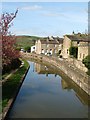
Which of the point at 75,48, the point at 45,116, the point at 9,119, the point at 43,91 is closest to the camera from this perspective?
the point at 9,119

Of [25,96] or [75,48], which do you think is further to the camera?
[75,48]

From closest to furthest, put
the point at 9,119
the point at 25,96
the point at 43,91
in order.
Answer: the point at 9,119 < the point at 25,96 < the point at 43,91

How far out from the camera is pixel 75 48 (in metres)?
51.4

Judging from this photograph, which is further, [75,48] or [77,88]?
[75,48]

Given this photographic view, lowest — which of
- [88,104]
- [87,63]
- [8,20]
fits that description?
[88,104]

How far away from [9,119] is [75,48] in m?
37.0

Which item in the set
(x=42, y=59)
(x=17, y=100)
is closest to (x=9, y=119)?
(x=17, y=100)

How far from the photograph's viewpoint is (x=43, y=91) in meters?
25.4

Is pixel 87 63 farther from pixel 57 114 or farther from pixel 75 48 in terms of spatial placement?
pixel 75 48

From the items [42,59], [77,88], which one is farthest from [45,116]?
[42,59]

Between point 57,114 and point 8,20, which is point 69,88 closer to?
point 57,114

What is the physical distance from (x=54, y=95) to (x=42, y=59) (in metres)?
41.2

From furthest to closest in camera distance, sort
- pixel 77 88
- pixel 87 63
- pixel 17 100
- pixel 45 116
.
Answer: pixel 87 63 → pixel 77 88 → pixel 17 100 → pixel 45 116

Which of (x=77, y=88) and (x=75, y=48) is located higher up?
(x=75, y=48)
